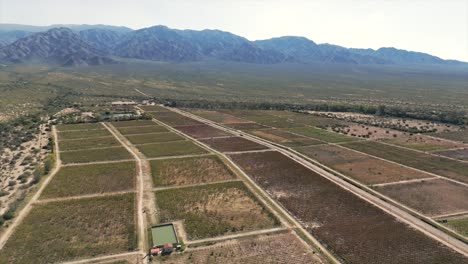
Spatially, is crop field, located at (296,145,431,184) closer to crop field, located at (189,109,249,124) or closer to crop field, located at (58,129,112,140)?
crop field, located at (189,109,249,124)

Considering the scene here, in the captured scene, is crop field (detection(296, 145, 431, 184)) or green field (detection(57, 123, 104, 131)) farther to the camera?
green field (detection(57, 123, 104, 131))

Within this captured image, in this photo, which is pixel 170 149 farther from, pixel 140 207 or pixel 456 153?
pixel 456 153

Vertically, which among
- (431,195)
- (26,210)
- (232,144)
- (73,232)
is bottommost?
(73,232)

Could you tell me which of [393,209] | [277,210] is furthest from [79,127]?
[393,209]

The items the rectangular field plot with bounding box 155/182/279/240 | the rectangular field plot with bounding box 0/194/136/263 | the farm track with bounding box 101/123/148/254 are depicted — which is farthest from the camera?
the rectangular field plot with bounding box 155/182/279/240

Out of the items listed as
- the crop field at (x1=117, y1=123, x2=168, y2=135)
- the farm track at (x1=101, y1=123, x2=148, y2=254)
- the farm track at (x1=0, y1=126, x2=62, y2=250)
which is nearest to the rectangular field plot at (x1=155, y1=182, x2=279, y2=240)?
the farm track at (x1=101, y1=123, x2=148, y2=254)

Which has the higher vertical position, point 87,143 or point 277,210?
point 87,143

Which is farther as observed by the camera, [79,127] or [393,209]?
[79,127]

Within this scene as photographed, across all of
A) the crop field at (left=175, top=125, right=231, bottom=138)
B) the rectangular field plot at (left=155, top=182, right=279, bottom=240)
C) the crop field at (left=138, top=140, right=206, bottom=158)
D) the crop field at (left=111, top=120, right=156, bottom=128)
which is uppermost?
the crop field at (left=111, top=120, right=156, bottom=128)
